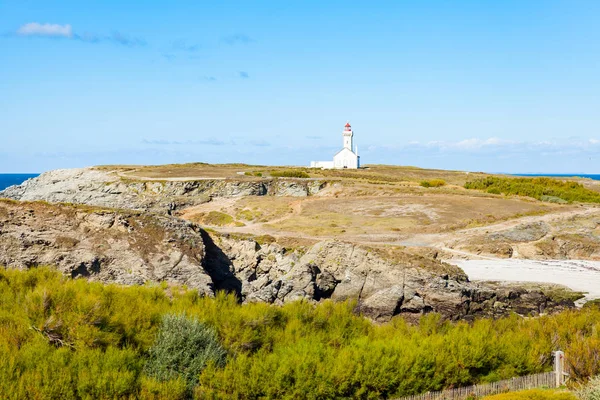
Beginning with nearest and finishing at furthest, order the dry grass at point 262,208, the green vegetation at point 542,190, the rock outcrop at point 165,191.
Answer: the dry grass at point 262,208
the rock outcrop at point 165,191
the green vegetation at point 542,190

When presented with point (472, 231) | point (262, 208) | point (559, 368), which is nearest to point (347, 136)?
point (262, 208)

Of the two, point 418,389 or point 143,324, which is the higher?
point 143,324

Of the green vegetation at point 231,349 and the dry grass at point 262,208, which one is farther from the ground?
the dry grass at point 262,208

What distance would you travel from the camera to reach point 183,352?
1468 centimetres

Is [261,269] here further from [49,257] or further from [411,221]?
[411,221]

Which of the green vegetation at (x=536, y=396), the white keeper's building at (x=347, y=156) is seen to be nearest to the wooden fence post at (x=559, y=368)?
the green vegetation at (x=536, y=396)

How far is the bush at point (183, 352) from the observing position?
14.4 meters

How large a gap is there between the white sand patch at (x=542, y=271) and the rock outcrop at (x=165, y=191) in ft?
111

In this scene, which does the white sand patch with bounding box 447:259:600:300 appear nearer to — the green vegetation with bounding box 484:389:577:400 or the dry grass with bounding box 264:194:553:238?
the dry grass with bounding box 264:194:553:238

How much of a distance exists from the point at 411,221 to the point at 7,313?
4057 centimetres

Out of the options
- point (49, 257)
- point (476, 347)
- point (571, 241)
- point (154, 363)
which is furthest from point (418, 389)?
point (571, 241)

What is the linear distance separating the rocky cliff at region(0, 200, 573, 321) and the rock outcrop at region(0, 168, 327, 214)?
3343cm

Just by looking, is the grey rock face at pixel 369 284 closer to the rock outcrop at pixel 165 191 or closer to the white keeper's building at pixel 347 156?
the rock outcrop at pixel 165 191

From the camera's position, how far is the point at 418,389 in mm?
15688
